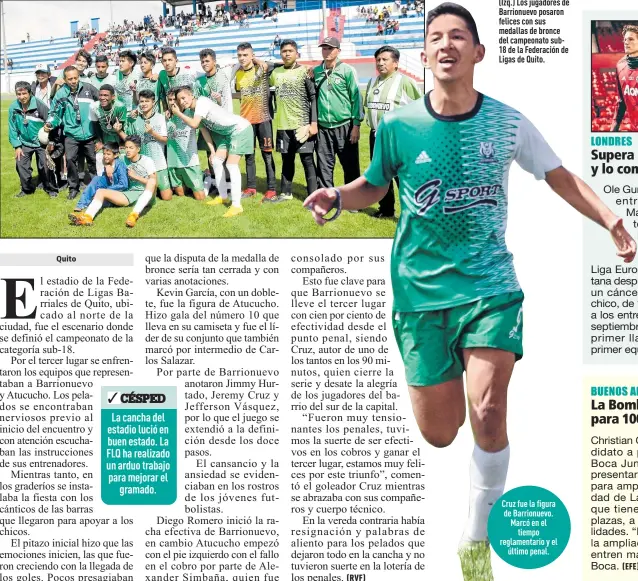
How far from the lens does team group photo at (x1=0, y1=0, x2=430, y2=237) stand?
15.4 ft

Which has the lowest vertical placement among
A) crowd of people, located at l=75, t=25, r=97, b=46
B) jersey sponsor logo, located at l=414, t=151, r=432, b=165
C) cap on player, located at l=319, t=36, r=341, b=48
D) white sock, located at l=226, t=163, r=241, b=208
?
white sock, located at l=226, t=163, r=241, b=208

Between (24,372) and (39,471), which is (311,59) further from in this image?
(39,471)

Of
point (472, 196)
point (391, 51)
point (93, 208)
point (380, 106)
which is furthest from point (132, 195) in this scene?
point (472, 196)

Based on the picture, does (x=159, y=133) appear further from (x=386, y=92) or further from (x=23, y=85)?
(x=386, y=92)

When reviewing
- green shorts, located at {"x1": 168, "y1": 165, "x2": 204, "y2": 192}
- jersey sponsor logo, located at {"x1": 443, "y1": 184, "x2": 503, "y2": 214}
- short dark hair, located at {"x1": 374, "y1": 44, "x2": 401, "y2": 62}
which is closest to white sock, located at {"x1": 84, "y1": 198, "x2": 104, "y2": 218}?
green shorts, located at {"x1": 168, "y1": 165, "x2": 204, "y2": 192}

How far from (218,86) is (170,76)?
352mm

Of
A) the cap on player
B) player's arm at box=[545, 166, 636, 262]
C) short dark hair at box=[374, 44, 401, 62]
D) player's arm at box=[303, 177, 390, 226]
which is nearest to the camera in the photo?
player's arm at box=[303, 177, 390, 226]

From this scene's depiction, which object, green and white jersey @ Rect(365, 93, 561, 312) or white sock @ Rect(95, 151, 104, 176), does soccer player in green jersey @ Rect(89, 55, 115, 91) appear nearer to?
white sock @ Rect(95, 151, 104, 176)

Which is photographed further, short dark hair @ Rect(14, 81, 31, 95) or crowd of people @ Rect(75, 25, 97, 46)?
short dark hair @ Rect(14, 81, 31, 95)

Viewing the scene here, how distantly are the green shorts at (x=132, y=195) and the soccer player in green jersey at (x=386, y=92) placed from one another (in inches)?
65.1

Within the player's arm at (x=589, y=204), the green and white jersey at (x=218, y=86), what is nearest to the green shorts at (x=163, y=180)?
the green and white jersey at (x=218, y=86)

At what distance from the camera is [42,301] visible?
15.0 feet

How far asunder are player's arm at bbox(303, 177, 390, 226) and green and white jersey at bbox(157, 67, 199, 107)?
1.49 metres

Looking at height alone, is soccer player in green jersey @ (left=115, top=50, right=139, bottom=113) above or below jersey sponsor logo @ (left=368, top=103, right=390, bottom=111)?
above
